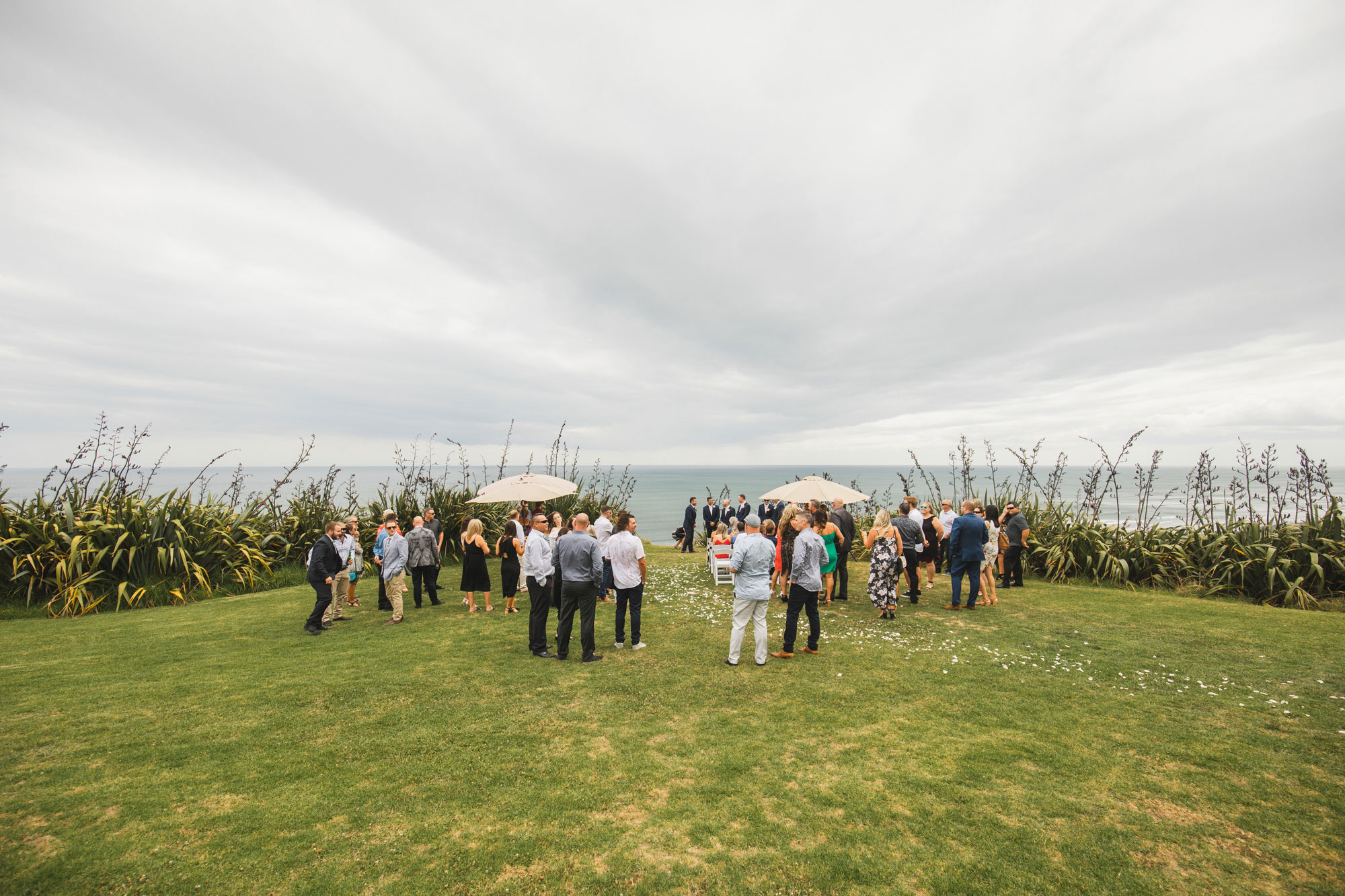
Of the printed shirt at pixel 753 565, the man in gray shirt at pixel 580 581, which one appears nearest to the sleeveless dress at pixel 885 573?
the printed shirt at pixel 753 565

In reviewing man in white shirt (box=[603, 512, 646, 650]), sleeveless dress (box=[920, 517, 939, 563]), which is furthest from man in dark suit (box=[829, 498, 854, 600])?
man in white shirt (box=[603, 512, 646, 650])

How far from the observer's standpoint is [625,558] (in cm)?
719

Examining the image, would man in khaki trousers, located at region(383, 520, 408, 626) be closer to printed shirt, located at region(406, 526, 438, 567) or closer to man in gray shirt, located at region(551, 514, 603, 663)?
printed shirt, located at region(406, 526, 438, 567)

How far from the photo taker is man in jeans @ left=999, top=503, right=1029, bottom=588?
11008mm

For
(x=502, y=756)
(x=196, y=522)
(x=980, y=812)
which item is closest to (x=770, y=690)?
(x=980, y=812)

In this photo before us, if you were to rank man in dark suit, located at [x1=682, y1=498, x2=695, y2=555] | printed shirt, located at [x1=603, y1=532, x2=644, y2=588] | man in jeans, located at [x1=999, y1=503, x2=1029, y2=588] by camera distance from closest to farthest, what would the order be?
printed shirt, located at [x1=603, y1=532, x2=644, y2=588] → man in jeans, located at [x1=999, y1=503, x2=1029, y2=588] → man in dark suit, located at [x1=682, y1=498, x2=695, y2=555]

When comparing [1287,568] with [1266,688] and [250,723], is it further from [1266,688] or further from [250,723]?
[250,723]

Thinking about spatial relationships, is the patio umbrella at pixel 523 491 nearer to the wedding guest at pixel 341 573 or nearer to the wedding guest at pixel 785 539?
the wedding guest at pixel 341 573

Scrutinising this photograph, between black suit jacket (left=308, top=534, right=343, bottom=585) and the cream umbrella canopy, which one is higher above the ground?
the cream umbrella canopy

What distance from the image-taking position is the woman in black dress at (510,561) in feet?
30.2

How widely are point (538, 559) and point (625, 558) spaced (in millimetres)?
1146

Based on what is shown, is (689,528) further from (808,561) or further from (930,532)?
(808,561)

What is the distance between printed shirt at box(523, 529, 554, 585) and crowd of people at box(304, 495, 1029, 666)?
1 cm

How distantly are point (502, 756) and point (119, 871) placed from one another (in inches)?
89.4
